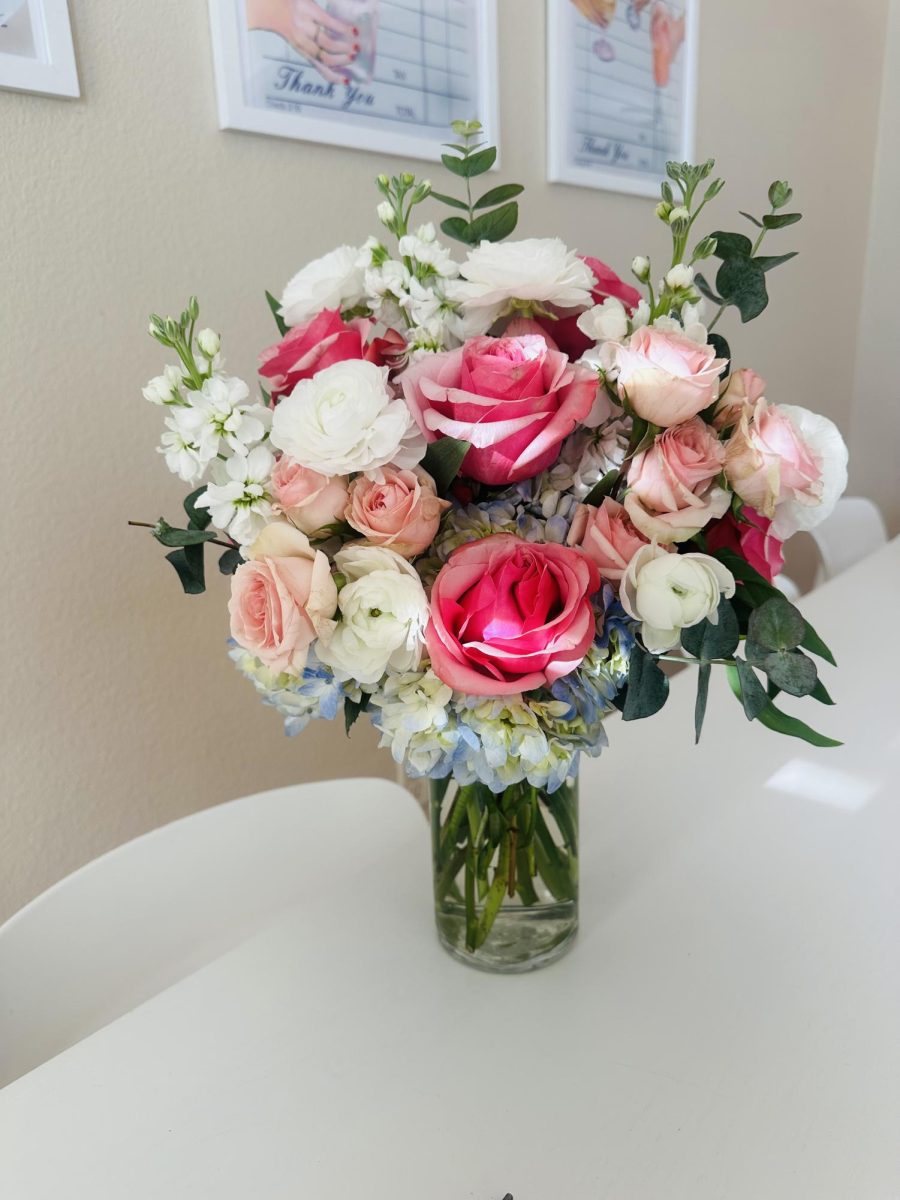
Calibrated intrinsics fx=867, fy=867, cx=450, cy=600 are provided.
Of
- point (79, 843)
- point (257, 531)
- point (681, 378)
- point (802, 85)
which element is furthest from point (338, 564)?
point (802, 85)

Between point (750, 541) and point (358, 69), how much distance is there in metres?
0.99

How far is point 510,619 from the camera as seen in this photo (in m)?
0.45

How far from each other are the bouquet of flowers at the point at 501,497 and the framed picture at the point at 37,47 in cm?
56

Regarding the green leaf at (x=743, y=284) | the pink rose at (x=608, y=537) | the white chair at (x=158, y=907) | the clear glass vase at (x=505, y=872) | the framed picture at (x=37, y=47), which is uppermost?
the framed picture at (x=37, y=47)

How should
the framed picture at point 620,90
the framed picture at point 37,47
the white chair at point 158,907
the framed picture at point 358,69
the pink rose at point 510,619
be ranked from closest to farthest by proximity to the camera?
1. the pink rose at point 510,619
2. the white chair at point 158,907
3. the framed picture at point 37,47
4. the framed picture at point 358,69
5. the framed picture at point 620,90

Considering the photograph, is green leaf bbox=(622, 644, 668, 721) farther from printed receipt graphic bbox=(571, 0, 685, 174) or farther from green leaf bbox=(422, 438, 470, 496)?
printed receipt graphic bbox=(571, 0, 685, 174)

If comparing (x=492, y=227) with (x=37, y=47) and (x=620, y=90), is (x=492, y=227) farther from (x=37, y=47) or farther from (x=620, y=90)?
(x=620, y=90)

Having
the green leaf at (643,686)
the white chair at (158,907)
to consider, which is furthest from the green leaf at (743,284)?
the white chair at (158,907)

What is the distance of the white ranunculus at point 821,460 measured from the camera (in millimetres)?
495

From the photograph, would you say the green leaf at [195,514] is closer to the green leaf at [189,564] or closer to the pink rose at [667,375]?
the green leaf at [189,564]

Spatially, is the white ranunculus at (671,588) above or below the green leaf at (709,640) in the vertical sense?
above

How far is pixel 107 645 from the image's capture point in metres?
1.08

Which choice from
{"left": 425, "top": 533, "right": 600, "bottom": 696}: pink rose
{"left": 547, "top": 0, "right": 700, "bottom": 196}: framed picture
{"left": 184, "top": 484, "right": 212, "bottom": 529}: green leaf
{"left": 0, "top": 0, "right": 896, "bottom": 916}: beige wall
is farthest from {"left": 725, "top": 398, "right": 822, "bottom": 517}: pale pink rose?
{"left": 547, "top": 0, "right": 700, "bottom": 196}: framed picture

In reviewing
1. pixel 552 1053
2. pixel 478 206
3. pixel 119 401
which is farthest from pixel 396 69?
pixel 552 1053
